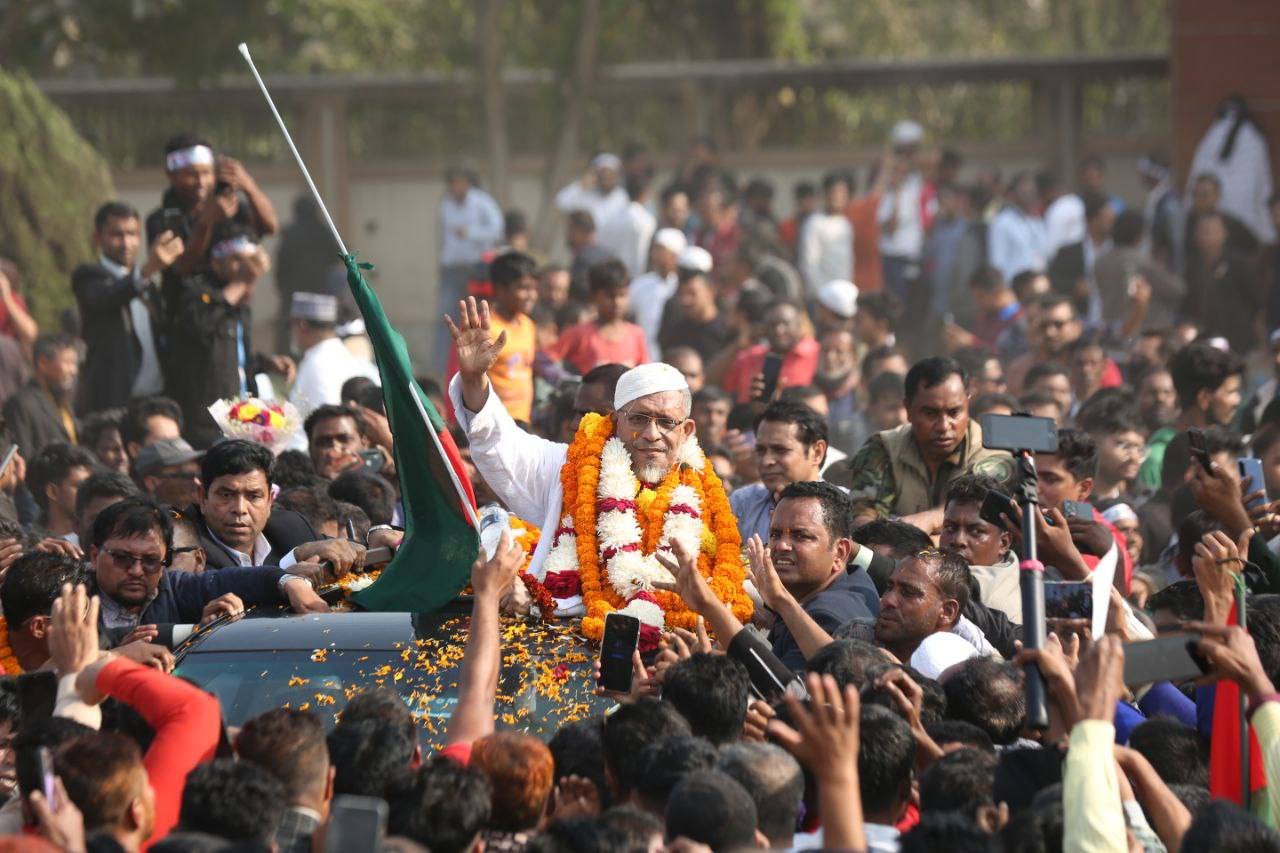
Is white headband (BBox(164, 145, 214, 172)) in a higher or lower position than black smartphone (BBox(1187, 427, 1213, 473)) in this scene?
higher

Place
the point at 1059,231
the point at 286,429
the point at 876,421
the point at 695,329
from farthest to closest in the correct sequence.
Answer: the point at 1059,231, the point at 695,329, the point at 876,421, the point at 286,429

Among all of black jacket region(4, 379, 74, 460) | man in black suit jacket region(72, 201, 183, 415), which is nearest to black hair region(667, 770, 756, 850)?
man in black suit jacket region(72, 201, 183, 415)

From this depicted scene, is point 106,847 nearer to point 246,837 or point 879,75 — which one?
point 246,837

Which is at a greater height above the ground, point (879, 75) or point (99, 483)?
point (879, 75)

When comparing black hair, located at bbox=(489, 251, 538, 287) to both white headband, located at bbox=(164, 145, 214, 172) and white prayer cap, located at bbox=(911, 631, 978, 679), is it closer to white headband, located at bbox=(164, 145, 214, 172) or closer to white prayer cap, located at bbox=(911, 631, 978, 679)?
white headband, located at bbox=(164, 145, 214, 172)

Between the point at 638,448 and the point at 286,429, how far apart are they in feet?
10.3

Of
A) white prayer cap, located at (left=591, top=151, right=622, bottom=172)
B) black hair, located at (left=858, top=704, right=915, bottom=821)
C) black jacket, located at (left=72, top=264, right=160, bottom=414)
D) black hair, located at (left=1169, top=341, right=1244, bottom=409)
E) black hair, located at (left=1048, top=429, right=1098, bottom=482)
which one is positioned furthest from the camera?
white prayer cap, located at (left=591, top=151, right=622, bottom=172)

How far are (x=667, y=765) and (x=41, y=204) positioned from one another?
1162 centimetres

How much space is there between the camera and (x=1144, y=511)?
10.2 m

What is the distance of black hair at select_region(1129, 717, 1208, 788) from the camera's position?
5.84 meters

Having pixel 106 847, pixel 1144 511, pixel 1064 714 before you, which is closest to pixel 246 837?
pixel 106 847

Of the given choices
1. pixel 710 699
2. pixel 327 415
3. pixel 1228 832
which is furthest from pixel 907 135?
pixel 1228 832

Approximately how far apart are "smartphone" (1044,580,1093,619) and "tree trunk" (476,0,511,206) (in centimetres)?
1519

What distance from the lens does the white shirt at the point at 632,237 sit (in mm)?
17891
